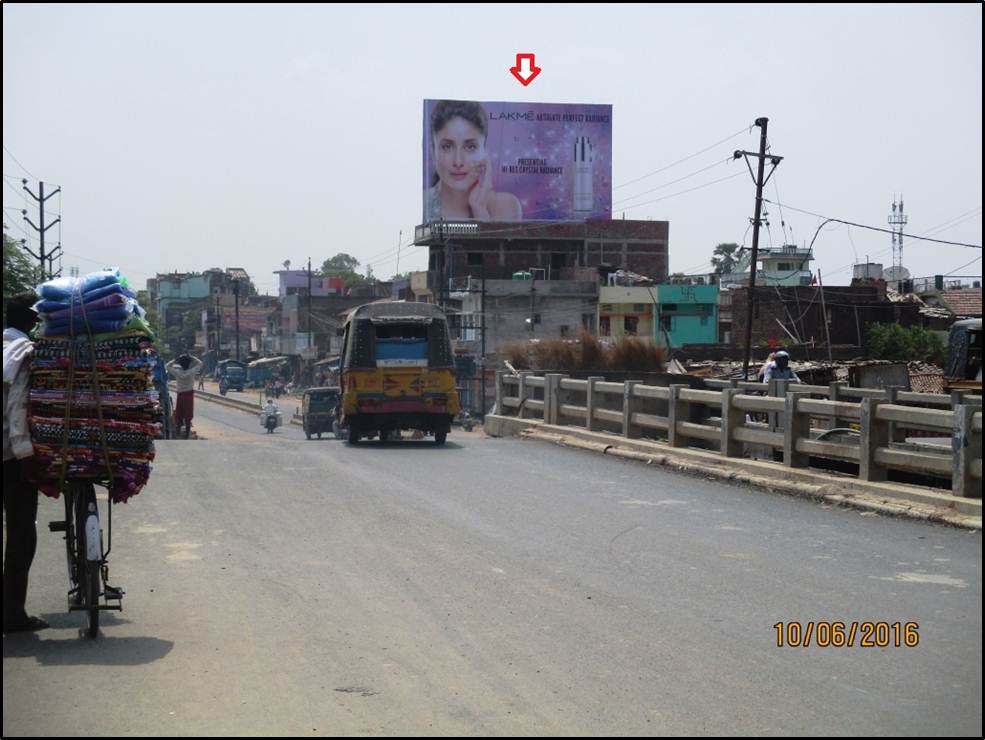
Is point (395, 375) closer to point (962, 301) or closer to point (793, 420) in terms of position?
point (793, 420)

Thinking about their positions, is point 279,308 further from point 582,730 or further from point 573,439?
point 582,730

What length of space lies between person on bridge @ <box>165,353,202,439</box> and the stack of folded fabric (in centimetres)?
1876

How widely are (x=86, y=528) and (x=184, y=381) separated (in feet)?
66.5

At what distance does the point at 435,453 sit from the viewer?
19984mm

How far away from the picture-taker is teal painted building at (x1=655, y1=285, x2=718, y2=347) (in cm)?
7125

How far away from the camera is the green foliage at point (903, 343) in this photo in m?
51.7

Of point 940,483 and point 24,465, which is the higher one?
point 24,465

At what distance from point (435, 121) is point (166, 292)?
297 feet

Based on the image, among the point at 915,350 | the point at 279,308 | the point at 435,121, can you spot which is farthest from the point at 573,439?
the point at 279,308

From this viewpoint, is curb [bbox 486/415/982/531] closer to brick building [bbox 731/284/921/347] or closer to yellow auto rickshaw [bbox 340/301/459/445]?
yellow auto rickshaw [bbox 340/301/459/445]

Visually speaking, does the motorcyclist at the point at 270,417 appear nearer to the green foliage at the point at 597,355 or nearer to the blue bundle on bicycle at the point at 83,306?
the green foliage at the point at 597,355

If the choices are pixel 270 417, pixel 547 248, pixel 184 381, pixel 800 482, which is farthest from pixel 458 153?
pixel 800 482

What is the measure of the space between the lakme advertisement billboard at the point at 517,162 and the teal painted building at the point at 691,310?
6.25 metres
